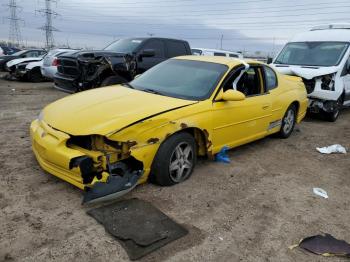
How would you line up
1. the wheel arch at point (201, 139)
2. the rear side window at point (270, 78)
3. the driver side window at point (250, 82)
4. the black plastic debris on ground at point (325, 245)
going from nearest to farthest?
1. the black plastic debris on ground at point (325, 245)
2. the wheel arch at point (201, 139)
3. the driver side window at point (250, 82)
4. the rear side window at point (270, 78)

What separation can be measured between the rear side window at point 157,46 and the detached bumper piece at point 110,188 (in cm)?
637

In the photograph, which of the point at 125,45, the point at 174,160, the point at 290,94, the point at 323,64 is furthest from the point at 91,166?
the point at 323,64

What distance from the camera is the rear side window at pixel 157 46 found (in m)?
9.66

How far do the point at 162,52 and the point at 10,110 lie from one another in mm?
4258

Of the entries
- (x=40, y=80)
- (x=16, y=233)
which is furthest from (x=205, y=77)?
(x=40, y=80)

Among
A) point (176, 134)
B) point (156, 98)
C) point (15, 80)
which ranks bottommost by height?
point (15, 80)

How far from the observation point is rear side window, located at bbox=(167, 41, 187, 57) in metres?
10.2

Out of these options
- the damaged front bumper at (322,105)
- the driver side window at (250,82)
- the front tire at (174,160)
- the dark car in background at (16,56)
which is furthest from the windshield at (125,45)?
the dark car in background at (16,56)

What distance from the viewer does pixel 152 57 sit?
31.6ft

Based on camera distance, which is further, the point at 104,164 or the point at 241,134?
the point at 241,134

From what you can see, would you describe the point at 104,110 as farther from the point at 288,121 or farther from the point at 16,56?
the point at 16,56

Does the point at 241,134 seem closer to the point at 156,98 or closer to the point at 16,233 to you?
the point at 156,98

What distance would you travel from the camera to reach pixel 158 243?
3166 mm

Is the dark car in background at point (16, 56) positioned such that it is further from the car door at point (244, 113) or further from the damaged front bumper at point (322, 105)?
the car door at point (244, 113)
